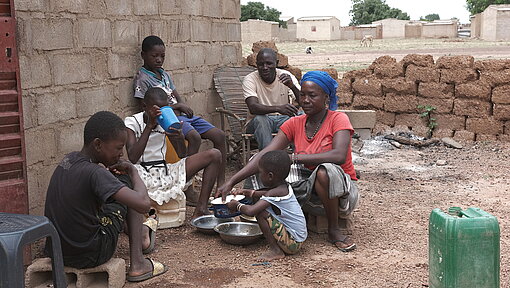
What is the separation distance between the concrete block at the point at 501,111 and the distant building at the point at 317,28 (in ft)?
128

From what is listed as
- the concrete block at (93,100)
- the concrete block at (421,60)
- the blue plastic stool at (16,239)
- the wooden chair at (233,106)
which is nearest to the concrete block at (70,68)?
the concrete block at (93,100)

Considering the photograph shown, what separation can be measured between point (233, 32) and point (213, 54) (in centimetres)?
62

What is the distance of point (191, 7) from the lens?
22.9 ft

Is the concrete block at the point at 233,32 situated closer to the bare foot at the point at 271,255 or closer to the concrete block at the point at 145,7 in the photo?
the concrete block at the point at 145,7

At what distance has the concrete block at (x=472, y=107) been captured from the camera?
8812mm

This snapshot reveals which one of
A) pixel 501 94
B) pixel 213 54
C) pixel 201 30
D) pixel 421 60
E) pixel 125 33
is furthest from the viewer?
pixel 421 60

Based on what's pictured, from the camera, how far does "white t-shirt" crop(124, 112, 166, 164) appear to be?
197 inches

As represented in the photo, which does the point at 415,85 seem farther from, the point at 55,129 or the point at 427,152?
the point at 55,129

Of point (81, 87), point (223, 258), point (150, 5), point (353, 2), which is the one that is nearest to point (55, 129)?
point (81, 87)

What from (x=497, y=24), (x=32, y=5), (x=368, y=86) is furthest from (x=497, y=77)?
(x=497, y=24)

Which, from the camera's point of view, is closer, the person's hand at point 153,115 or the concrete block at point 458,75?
the person's hand at point 153,115

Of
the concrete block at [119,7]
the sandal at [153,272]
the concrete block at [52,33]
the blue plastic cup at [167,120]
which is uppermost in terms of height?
the concrete block at [119,7]

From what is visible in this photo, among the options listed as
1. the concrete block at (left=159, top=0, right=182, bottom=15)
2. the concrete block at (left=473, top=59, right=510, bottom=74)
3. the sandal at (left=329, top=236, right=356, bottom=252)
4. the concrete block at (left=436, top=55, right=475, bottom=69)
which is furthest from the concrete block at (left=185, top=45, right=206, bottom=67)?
the concrete block at (left=473, top=59, right=510, bottom=74)

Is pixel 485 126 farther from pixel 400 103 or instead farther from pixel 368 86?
pixel 368 86
